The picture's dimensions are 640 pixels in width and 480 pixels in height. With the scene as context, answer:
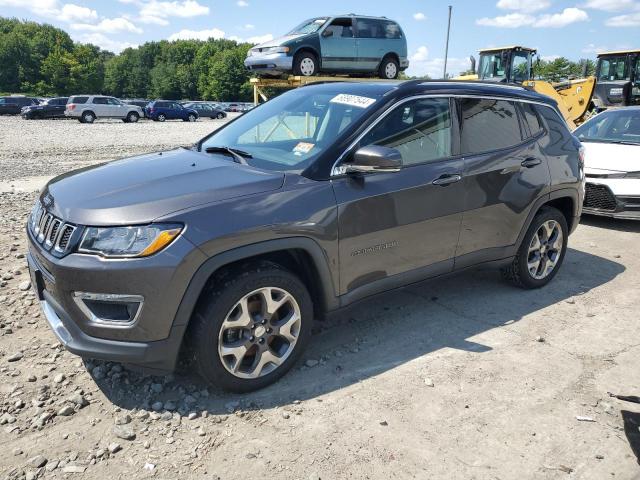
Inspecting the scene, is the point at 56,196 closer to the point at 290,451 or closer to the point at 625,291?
the point at 290,451

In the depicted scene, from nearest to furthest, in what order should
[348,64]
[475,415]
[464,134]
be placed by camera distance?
[475,415] → [464,134] → [348,64]

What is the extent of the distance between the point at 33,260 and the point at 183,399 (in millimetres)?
1200

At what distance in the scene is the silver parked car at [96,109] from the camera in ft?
104

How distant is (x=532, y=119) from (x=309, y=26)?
31.9ft

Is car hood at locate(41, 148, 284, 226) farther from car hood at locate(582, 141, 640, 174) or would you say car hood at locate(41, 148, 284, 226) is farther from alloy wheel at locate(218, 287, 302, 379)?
car hood at locate(582, 141, 640, 174)

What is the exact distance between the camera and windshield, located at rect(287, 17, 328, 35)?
41.9 feet

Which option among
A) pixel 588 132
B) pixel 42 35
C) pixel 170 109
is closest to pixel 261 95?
pixel 588 132

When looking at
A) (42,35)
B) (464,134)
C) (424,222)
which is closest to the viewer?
(424,222)

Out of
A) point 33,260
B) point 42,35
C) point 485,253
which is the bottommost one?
point 485,253

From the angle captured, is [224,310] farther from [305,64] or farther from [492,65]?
[492,65]

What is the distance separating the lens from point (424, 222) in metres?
3.67

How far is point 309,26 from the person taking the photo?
42.8ft

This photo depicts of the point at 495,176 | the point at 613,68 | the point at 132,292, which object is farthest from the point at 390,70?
the point at 132,292

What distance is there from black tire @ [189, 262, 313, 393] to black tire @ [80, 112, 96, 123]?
33.1 m
